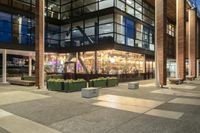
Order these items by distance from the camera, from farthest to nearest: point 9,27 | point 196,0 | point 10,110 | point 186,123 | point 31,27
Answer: point 196,0 → point 31,27 → point 9,27 → point 10,110 → point 186,123

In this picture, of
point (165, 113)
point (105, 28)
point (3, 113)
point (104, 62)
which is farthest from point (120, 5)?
point (3, 113)

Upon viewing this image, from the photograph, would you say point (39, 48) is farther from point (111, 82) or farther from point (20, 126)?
point (20, 126)

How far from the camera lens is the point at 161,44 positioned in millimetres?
20375

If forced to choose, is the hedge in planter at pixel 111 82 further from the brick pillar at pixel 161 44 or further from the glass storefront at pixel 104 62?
the brick pillar at pixel 161 44

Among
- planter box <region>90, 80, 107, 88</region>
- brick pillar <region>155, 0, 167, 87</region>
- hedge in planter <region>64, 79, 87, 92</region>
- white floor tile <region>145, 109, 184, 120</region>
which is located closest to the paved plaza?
white floor tile <region>145, 109, 184, 120</region>

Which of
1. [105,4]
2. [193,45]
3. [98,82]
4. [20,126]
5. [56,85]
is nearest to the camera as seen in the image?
[20,126]

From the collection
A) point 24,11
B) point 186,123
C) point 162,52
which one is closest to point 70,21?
point 24,11

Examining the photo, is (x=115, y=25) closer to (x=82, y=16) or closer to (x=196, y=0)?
(x=82, y=16)

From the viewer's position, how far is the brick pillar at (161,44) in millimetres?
20203

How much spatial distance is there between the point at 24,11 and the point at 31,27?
2.05 meters

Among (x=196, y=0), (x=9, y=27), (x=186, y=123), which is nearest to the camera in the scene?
(x=186, y=123)

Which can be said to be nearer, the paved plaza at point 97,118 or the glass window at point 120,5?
the paved plaza at point 97,118

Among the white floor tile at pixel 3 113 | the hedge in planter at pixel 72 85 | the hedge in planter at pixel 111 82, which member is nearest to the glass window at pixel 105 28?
the hedge in planter at pixel 111 82

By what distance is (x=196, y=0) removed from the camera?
36688 millimetres
